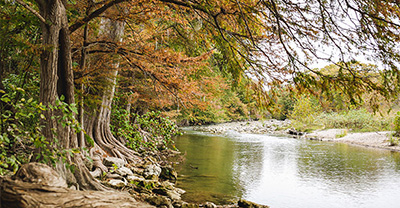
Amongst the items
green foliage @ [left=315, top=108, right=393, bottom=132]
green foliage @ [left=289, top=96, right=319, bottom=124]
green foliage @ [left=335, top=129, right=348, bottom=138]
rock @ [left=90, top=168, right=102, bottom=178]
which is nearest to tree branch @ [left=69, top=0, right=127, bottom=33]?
rock @ [left=90, top=168, right=102, bottom=178]

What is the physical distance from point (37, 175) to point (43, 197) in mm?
244

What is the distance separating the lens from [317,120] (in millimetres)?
26641

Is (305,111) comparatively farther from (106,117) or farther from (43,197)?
(43,197)

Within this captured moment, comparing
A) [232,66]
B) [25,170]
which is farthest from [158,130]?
[25,170]

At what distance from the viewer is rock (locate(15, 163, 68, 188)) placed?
8.69 ft

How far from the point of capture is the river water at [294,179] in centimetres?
711

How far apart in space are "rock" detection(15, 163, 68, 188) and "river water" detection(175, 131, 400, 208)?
12.7ft

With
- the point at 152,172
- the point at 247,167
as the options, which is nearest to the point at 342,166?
the point at 247,167

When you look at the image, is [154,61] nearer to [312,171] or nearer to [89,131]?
[89,131]

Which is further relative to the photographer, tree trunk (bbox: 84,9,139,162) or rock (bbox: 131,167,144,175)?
rock (bbox: 131,167,144,175)

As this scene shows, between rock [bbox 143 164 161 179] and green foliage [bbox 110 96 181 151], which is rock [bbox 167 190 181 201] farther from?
green foliage [bbox 110 96 181 151]

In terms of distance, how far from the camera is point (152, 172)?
7.69 metres

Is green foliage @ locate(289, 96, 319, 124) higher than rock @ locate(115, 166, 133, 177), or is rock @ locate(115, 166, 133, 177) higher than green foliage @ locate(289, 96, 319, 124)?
green foliage @ locate(289, 96, 319, 124)

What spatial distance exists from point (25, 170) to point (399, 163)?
12.8m
